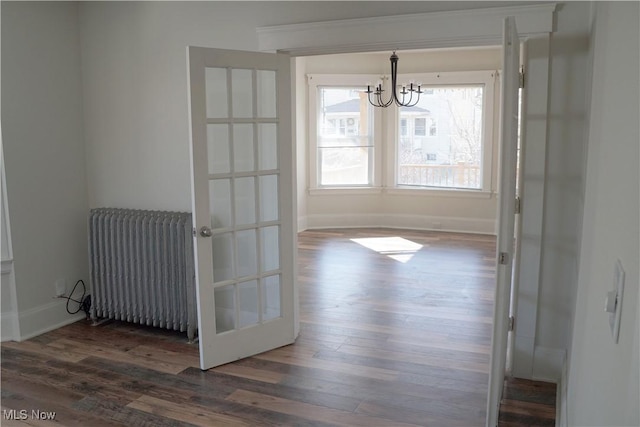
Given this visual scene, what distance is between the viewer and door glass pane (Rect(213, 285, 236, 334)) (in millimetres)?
3578

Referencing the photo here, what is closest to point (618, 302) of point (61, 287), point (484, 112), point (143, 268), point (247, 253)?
point (247, 253)

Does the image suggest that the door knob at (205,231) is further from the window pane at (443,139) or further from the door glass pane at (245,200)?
the window pane at (443,139)

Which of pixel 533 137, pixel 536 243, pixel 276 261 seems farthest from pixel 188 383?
pixel 533 137

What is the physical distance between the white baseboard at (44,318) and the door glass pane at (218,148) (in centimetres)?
196

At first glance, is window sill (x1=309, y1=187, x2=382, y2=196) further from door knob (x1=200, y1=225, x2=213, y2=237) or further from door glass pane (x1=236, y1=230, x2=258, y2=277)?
door knob (x1=200, y1=225, x2=213, y2=237)

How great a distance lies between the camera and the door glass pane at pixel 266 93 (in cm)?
358

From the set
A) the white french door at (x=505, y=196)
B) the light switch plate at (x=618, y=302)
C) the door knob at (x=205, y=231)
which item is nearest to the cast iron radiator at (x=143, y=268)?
the door knob at (x=205, y=231)

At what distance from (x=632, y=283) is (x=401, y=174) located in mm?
7781

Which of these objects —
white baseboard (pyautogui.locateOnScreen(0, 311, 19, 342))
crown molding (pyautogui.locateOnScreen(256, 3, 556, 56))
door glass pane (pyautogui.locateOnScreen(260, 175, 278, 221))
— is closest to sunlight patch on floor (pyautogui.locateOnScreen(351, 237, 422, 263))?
door glass pane (pyautogui.locateOnScreen(260, 175, 278, 221))

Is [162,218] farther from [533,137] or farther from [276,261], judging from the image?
[533,137]

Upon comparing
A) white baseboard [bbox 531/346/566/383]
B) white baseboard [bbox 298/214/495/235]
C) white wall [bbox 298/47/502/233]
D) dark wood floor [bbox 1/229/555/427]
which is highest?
white wall [bbox 298/47/502/233]

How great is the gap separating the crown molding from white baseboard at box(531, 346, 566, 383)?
1.89m

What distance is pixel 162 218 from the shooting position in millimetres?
4086

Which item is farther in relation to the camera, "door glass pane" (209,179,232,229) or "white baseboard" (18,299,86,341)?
"white baseboard" (18,299,86,341)
